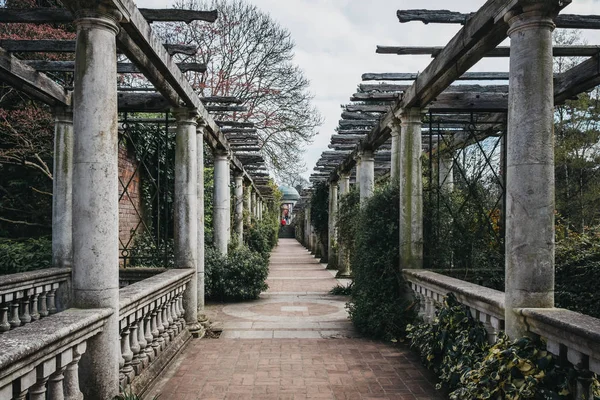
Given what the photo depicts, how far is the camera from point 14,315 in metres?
5.65

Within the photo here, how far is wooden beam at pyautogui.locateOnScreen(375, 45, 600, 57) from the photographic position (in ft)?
17.5

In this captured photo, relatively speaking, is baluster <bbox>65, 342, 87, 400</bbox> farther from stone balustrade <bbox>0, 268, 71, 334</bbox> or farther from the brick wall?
the brick wall

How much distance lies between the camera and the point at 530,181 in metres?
3.76

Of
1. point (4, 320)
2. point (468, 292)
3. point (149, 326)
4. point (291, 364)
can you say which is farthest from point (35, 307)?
point (468, 292)

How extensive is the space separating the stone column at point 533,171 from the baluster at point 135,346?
3.23 m

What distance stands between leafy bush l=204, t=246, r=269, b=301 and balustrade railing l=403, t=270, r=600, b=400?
5706mm

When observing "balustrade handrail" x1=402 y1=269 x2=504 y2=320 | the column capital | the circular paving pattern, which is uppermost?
the column capital

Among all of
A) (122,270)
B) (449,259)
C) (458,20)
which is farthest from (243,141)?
(458,20)

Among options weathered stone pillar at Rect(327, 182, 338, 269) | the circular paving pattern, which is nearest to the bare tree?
weathered stone pillar at Rect(327, 182, 338, 269)

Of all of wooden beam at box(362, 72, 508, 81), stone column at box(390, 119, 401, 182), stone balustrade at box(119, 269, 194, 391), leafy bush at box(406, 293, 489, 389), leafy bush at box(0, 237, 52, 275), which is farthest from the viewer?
stone column at box(390, 119, 401, 182)

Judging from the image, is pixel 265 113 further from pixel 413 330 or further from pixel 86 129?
pixel 86 129

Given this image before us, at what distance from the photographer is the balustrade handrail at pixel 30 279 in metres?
5.44

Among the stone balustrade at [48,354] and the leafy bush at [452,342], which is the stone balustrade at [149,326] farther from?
the leafy bush at [452,342]

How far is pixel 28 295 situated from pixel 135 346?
76.1 inches
